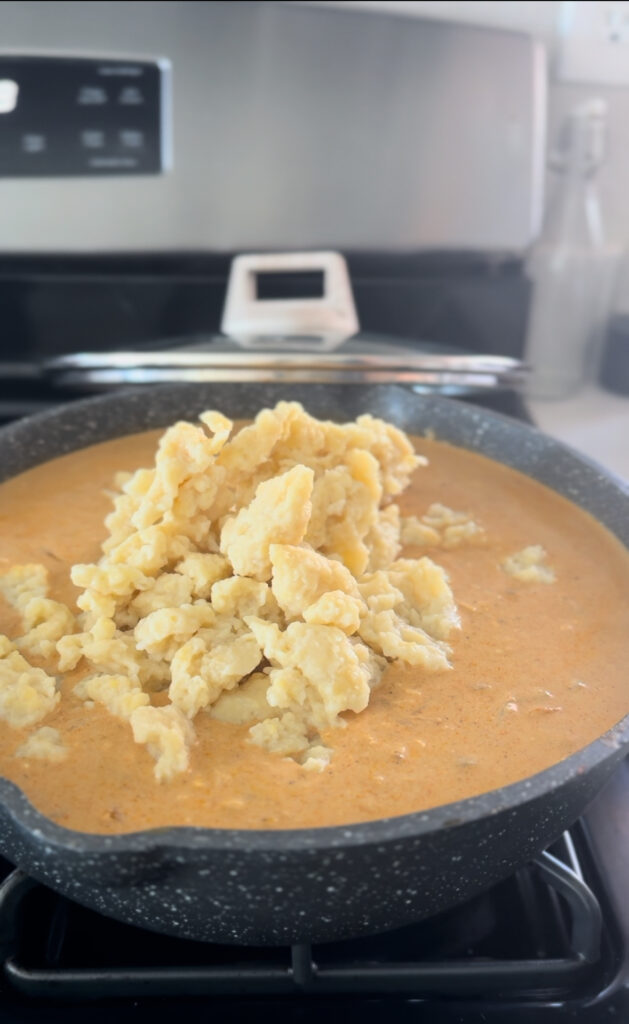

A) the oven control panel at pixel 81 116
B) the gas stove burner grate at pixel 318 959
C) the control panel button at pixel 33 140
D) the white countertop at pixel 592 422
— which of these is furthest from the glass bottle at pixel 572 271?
the gas stove burner grate at pixel 318 959

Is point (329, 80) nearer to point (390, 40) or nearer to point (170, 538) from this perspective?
point (390, 40)

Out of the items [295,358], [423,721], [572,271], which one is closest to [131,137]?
[295,358]

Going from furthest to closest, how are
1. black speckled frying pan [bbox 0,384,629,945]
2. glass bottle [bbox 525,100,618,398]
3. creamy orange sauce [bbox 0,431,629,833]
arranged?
glass bottle [bbox 525,100,618,398]
creamy orange sauce [bbox 0,431,629,833]
black speckled frying pan [bbox 0,384,629,945]

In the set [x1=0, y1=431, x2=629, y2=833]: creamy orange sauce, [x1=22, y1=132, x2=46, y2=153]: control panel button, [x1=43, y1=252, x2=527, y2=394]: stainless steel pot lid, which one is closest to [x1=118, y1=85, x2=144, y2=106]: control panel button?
[x1=22, y1=132, x2=46, y2=153]: control panel button

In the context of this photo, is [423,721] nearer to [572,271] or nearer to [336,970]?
[336,970]

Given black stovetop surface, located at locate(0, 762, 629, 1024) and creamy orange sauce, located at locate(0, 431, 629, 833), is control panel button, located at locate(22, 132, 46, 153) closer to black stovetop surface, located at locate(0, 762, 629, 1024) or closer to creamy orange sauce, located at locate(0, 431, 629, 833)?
creamy orange sauce, located at locate(0, 431, 629, 833)

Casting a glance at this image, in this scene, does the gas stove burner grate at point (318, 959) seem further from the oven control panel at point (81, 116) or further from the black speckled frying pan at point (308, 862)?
the oven control panel at point (81, 116)
